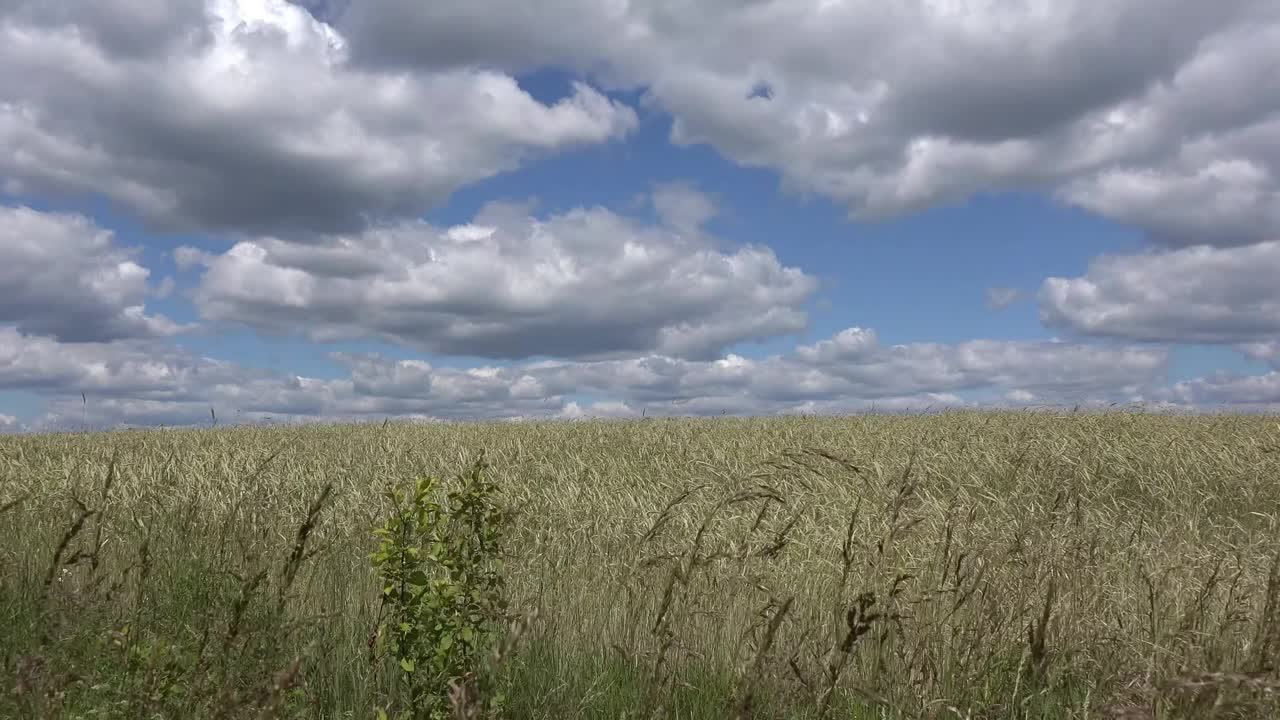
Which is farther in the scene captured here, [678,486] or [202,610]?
[678,486]

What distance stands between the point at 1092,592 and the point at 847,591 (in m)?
1.46

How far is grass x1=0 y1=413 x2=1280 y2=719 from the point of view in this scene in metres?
3.11

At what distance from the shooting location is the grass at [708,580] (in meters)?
3.11

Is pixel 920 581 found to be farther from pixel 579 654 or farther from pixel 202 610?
pixel 202 610

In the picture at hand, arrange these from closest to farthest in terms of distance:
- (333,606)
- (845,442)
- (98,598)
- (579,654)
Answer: (98,598), (579,654), (333,606), (845,442)

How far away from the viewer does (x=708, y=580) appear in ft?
18.1

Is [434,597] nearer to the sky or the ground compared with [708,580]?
nearer to the sky

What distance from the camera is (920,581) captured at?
562 centimetres

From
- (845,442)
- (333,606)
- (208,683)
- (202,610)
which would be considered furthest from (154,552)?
(845,442)

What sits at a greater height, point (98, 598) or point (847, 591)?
point (98, 598)

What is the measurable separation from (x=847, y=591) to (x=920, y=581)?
19.7 inches

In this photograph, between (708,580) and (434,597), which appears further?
(708,580)

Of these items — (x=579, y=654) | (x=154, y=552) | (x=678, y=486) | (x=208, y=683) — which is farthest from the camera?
(x=678, y=486)

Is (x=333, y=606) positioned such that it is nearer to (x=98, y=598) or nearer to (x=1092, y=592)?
(x=98, y=598)
